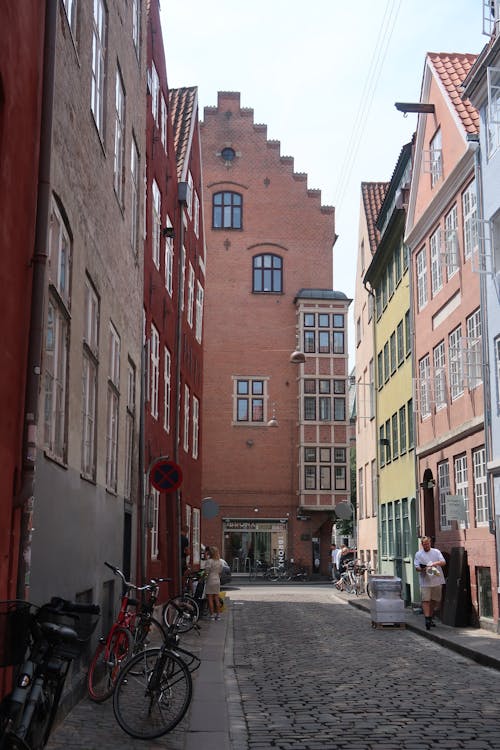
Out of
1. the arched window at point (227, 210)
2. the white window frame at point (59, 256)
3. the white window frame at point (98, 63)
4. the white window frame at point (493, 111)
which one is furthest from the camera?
the arched window at point (227, 210)

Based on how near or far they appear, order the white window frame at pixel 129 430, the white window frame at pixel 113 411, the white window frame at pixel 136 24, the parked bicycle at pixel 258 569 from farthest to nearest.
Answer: the parked bicycle at pixel 258 569 < the white window frame at pixel 136 24 < the white window frame at pixel 129 430 < the white window frame at pixel 113 411

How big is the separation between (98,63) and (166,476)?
6042 mm

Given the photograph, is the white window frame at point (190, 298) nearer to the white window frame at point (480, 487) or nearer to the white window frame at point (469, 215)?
the white window frame at point (469, 215)

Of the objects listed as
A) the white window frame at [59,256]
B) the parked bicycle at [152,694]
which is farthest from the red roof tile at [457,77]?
the parked bicycle at [152,694]

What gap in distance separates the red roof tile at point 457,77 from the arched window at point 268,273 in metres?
28.1

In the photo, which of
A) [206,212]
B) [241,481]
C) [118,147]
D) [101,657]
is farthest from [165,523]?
[206,212]

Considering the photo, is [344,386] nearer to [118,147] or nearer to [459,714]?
[118,147]

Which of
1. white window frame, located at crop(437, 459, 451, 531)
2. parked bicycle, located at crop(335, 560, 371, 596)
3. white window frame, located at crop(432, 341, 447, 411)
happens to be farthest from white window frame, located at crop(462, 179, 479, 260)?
parked bicycle, located at crop(335, 560, 371, 596)

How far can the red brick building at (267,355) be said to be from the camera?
51.0 metres

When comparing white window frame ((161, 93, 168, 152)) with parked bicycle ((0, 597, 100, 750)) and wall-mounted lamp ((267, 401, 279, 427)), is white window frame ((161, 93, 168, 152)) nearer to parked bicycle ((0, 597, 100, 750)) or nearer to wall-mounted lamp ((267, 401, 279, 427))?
parked bicycle ((0, 597, 100, 750))

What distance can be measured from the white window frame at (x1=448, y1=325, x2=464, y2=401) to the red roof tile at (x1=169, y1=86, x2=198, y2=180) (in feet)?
33.3

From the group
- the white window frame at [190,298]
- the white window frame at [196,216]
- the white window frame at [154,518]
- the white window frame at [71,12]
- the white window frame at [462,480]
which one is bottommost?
the white window frame at [154,518]

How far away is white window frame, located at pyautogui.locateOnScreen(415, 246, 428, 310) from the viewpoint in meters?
26.4

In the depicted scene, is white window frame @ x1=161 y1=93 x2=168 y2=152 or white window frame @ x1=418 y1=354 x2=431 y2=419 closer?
white window frame @ x1=161 y1=93 x2=168 y2=152
